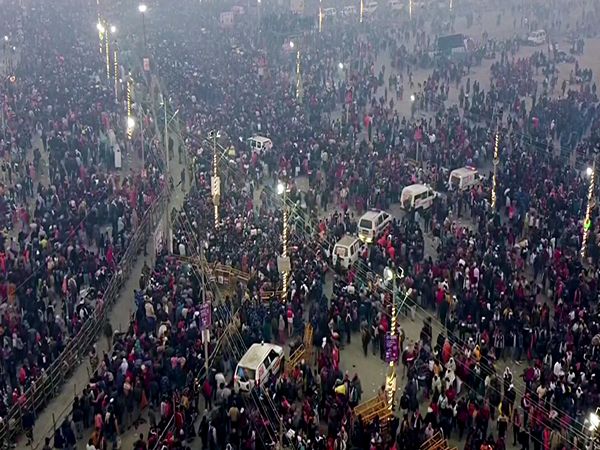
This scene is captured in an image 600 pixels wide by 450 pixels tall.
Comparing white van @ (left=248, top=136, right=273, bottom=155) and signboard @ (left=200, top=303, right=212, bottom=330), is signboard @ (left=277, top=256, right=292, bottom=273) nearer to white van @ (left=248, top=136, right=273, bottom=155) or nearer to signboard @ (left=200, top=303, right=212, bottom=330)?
signboard @ (left=200, top=303, right=212, bottom=330)

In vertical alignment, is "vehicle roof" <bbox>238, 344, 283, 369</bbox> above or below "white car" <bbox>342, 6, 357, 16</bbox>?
below

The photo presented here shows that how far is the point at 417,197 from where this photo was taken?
107ft

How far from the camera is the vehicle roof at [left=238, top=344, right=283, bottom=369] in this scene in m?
21.8

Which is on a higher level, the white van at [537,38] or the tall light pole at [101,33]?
the tall light pole at [101,33]

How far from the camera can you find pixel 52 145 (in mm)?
39312

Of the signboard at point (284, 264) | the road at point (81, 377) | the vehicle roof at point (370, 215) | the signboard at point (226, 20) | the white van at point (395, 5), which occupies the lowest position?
the road at point (81, 377)

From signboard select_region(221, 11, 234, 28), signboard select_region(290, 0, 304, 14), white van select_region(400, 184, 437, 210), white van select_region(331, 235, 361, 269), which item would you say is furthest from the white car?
white van select_region(331, 235, 361, 269)

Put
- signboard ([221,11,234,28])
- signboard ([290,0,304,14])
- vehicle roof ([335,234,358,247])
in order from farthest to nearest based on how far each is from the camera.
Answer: signboard ([290,0,304,14]) → signboard ([221,11,234,28]) → vehicle roof ([335,234,358,247])

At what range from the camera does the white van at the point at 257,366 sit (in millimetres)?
21484

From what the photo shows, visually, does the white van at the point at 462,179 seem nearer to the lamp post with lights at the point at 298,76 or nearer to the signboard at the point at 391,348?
the signboard at the point at 391,348

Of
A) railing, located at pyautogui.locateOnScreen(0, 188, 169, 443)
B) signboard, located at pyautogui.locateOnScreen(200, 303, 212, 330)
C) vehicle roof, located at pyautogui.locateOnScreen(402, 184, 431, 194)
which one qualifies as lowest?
railing, located at pyautogui.locateOnScreen(0, 188, 169, 443)

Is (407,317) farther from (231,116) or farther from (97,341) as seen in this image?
(231,116)

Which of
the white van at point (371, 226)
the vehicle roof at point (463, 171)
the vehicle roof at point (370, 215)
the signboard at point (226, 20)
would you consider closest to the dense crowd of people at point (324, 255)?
the vehicle roof at point (463, 171)

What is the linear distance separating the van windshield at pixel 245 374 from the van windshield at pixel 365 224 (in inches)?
394
